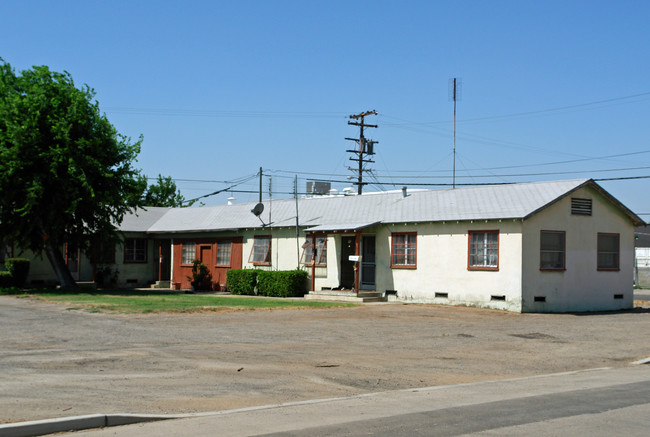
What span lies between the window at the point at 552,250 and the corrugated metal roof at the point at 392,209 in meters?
1.31

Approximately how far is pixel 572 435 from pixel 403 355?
23.6 feet

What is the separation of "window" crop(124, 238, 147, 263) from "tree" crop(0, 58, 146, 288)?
20.5 ft

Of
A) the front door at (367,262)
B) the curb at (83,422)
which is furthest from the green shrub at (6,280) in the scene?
the curb at (83,422)

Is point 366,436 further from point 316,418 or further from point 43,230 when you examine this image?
point 43,230

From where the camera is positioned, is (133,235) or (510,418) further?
(133,235)

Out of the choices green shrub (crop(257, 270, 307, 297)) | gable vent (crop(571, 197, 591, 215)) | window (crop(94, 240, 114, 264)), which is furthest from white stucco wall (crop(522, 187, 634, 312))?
window (crop(94, 240, 114, 264))

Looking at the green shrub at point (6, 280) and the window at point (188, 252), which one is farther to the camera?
the window at point (188, 252)

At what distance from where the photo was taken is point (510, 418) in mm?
8414

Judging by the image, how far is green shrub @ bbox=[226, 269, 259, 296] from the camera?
32.4 meters

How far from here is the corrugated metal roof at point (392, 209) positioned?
25219 mm

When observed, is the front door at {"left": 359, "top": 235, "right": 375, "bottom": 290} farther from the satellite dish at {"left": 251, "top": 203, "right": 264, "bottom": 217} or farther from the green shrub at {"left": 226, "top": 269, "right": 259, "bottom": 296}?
the satellite dish at {"left": 251, "top": 203, "right": 264, "bottom": 217}

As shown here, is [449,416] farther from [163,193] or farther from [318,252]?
[163,193]

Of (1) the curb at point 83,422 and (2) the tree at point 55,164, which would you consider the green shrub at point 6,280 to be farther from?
(1) the curb at point 83,422

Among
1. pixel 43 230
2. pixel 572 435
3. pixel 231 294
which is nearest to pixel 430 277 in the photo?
pixel 231 294
